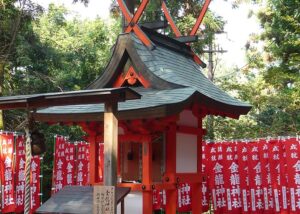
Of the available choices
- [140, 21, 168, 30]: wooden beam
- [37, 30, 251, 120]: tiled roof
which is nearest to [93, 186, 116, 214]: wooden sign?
[37, 30, 251, 120]: tiled roof

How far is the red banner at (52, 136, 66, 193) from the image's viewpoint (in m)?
11.4

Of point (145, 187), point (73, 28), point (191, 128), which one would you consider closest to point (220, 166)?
point (191, 128)

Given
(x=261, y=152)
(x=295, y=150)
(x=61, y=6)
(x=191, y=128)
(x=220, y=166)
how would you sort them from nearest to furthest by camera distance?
(x=191, y=128)
(x=295, y=150)
(x=261, y=152)
(x=220, y=166)
(x=61, y=6)

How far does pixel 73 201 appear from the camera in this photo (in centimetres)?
606

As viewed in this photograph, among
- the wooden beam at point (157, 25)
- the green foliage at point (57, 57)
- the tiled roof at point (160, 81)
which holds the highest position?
the green foliage at point (57, 57)

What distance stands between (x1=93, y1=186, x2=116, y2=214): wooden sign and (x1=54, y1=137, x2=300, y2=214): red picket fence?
5.64m

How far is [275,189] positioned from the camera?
9992mm

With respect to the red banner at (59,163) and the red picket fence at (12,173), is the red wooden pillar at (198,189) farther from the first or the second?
the red banner at (59,163)

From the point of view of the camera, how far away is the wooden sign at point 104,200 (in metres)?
4.78

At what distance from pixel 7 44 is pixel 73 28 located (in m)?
11.0

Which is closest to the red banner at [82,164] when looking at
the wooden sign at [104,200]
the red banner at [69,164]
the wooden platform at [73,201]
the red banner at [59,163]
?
the red banner at [69,164]

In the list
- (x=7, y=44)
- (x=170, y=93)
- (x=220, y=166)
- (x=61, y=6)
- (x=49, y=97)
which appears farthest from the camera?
(x=61, y=6)

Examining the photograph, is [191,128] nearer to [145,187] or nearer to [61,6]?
[145,187]

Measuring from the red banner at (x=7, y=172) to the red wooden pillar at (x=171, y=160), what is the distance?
457 cm
